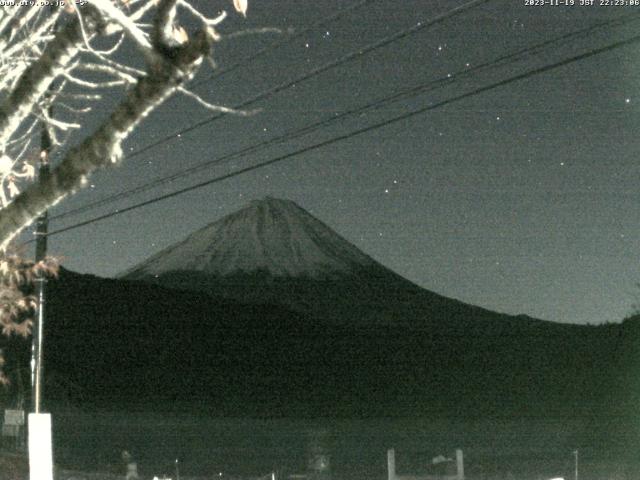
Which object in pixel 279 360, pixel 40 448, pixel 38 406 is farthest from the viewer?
pixel 279 360

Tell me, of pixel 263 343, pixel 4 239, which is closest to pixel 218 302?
pixel 263 343

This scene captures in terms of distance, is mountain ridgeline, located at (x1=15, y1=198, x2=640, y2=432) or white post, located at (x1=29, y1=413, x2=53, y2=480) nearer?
white post, located at (x1=29, y1=413, x2=53, y2=480)

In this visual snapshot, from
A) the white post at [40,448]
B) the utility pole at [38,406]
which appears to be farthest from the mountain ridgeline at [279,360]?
the white post at [40,448]

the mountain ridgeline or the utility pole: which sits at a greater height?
the mountain ridgeline

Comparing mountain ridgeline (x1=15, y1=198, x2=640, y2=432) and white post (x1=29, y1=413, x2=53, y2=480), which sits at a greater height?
mountain ridgeline (x1=15, y1=198, x2=640, y2=432)

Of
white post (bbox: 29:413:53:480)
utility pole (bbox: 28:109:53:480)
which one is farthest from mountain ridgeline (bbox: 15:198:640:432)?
white post (bbox: 29:413:53:480)

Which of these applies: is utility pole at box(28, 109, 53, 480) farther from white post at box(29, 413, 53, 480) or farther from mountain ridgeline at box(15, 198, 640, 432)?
mountain ridgeline at box(15, 198, 640, 432)

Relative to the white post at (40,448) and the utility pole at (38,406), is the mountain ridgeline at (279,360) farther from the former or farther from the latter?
the white post at (40,448)

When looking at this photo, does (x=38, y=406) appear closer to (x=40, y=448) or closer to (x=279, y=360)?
(x=40, y=448)

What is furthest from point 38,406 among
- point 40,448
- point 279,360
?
point 279,360
